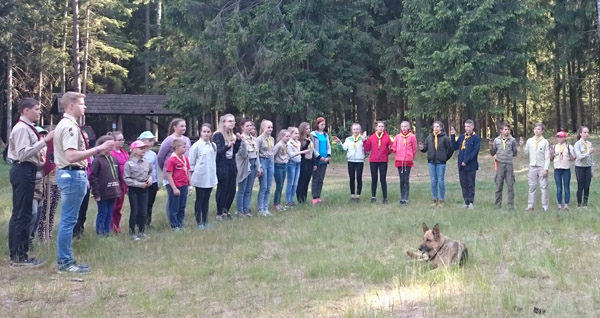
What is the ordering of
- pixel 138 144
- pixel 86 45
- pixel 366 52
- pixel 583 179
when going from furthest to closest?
pixel 86 45, pixel 366 52, pixel 583 179, pixel 138 144

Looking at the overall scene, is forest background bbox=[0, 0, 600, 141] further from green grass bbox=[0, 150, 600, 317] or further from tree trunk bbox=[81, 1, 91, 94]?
green grass bbox=[0, 150, 600, 317]

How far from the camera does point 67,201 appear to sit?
21.0 feet

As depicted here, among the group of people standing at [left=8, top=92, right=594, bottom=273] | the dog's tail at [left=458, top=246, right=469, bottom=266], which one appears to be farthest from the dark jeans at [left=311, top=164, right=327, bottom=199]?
the dog's tail at [left=458, top=246, right=469, bottom=266]

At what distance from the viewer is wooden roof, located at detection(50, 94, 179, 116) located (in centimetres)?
3275

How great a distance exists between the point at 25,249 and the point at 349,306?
417 centimetres

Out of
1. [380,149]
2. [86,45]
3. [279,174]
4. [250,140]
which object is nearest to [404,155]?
[380,149]

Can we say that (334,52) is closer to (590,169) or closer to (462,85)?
(462,85)

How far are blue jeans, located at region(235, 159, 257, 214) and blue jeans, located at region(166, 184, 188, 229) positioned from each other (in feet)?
5.03

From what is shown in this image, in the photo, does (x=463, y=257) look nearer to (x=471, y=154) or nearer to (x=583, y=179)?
(x=471, y=154)

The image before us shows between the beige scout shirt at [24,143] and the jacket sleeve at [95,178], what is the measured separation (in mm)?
1705

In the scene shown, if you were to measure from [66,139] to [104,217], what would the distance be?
9.33 feet

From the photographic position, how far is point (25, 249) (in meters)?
6.92

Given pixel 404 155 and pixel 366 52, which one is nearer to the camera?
pixel 404 155

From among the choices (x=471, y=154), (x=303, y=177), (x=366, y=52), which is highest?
(x=366, y=52)
